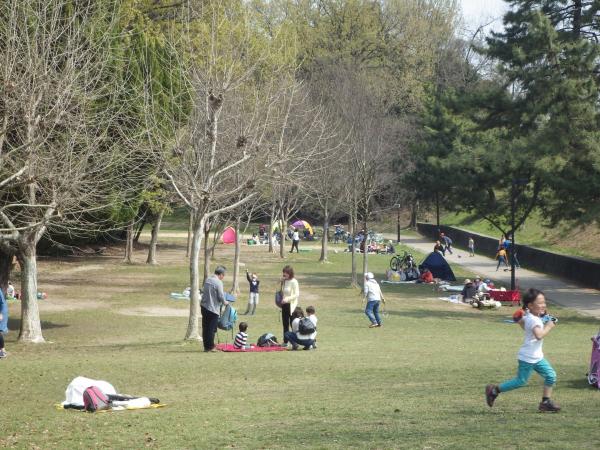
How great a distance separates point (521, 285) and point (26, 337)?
2469cm

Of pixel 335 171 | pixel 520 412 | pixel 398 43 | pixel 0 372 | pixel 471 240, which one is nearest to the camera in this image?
pixel 520 412

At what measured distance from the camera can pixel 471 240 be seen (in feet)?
203

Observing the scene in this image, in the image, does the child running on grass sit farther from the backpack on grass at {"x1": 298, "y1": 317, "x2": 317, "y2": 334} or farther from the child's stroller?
the backpack on grass at {"x1": 298, "y1": 317, "x2": 317, "y2": 334}

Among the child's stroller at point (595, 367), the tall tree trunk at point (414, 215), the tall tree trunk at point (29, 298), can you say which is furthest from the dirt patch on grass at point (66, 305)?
the tall tree trunk at point (414, 215)

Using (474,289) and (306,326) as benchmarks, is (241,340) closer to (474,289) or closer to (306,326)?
(306,326)

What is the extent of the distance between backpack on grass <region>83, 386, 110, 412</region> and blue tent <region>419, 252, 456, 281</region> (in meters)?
32.8

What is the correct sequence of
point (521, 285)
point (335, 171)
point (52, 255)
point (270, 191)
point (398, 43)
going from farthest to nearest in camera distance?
point (398, 43), point (52, 255), point (335, 171), point (270, 191), point (521, 285)

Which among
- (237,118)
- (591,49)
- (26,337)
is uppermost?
(591,49)

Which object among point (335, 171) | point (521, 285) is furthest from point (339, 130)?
point (521, 285)

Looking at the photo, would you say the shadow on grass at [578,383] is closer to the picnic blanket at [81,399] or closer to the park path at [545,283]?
the picnic blanket at [81,399]

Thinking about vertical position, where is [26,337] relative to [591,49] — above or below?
below

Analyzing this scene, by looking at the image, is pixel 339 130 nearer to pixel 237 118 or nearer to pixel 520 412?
pixel 237 118

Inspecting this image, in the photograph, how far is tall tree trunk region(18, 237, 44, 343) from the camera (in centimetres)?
2178

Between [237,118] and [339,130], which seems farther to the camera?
[339,130]
